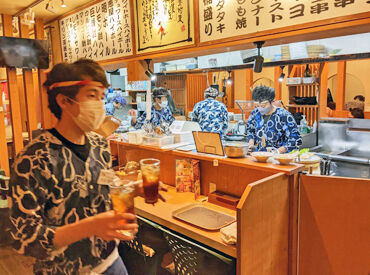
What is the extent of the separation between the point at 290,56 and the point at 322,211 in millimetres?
2118

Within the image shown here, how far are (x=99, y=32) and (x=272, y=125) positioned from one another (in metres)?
2.76

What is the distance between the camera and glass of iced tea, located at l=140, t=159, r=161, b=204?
1.47 meters

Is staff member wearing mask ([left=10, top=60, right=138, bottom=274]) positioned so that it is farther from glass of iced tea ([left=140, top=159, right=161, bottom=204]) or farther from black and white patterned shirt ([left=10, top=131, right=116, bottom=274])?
glass of iced tea ([left=140, top=159, right=161, bottom=204])

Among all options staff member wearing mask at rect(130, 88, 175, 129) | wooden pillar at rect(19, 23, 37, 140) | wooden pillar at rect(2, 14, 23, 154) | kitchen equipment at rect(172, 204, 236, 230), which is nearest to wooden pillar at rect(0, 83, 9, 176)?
wooden pillar at rect(2, 14, 23, 154)

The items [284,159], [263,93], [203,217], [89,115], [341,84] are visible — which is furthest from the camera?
[341,84]

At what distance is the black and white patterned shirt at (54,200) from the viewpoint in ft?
3.98

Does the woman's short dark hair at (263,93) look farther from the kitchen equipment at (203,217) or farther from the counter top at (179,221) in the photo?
the kitchen equipment at (203,217)

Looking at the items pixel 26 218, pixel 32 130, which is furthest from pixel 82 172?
pixel 32 130

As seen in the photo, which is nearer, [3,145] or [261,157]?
[261,157]

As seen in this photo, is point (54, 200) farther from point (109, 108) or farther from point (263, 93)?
point (109, 108)

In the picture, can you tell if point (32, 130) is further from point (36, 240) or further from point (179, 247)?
point (36, 240)

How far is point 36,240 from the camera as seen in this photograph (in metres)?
1.20

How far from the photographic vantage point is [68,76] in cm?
137

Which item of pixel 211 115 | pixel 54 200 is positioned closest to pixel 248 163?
pixel 54 200
